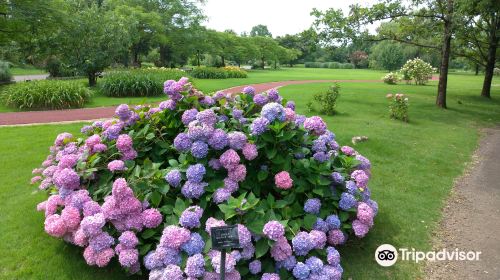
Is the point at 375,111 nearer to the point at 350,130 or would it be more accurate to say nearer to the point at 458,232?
the point at 350,130

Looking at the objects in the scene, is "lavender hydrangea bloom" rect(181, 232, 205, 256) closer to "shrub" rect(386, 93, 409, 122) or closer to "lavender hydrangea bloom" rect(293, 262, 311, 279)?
"lavender hydrangea bloom" rect(293, 262, 311, 279)

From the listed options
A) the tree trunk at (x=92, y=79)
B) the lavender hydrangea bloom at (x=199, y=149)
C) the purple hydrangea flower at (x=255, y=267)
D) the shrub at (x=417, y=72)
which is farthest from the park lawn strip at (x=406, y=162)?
the shrub at (x=417, y=72)

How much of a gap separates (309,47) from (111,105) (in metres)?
8.52

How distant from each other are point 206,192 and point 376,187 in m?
3.58

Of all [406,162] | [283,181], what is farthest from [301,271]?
[406,162]

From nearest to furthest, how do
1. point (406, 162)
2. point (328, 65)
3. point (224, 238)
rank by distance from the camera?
point (224, 238)
point (406, 162)
point (328, 65)

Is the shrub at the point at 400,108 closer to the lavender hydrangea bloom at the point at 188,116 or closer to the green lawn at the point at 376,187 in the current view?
the green lawn at the point at 376,187

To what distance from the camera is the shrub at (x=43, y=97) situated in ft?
41.4

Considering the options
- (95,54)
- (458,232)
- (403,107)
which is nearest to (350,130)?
(403,107)

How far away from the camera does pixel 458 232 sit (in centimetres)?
460

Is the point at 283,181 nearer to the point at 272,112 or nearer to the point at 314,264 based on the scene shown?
the point at 272,112

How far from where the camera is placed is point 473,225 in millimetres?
4801

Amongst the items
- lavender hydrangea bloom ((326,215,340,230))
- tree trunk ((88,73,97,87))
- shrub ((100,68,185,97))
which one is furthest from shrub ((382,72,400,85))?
lavender hydrangea bloom ((326,215,340,230))

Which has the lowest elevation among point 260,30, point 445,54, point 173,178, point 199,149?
point 173,178
